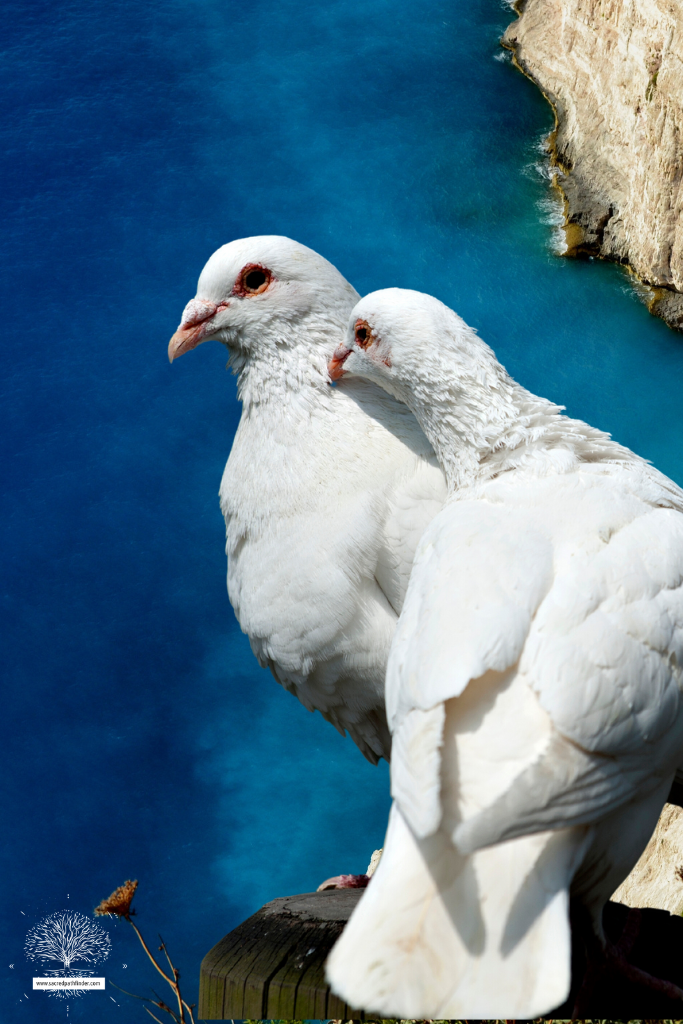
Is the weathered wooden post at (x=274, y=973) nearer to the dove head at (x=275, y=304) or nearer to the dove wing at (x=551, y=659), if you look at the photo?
the dove wing at (x=551, y=659)

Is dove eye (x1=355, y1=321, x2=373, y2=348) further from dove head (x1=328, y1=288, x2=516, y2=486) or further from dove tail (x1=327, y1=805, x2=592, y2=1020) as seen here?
dove tail (x1=327, y1=805, x2=592, y2=1020)

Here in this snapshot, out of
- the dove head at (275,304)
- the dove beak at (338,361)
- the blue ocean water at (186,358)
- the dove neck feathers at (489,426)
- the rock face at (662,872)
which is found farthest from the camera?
the blue ocean water at (186,358)

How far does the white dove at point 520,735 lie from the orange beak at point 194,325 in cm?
94

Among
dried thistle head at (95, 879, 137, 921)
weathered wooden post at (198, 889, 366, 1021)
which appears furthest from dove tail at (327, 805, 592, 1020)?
dried thistle head at (95, 879, 137, 921)

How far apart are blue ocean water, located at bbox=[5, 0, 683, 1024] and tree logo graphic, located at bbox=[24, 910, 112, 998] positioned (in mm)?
88

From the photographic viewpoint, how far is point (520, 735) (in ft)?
4.57

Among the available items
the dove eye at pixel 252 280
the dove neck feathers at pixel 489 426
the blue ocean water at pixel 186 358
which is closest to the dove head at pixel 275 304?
the dove eye at pixel 252 280

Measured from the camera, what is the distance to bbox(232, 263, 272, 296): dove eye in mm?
2355

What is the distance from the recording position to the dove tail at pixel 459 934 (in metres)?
1.26

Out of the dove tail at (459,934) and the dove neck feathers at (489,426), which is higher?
the dove neck feathers at (489,426)

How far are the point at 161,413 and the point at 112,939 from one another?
4629mm

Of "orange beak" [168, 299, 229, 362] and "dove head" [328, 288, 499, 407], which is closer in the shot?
"dove head" [328, 288, 499, 407]

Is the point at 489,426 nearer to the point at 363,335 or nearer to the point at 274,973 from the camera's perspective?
the point at 363,335

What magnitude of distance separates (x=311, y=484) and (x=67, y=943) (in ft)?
18.5
